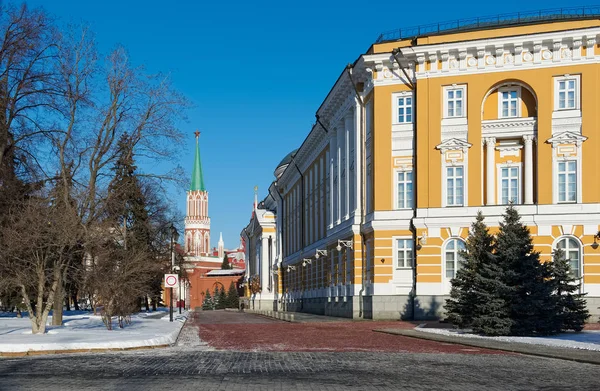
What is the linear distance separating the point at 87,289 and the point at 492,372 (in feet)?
66.9

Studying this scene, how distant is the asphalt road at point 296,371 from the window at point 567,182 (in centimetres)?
1895

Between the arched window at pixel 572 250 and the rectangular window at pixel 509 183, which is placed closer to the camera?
the arched window at pixel 572 250

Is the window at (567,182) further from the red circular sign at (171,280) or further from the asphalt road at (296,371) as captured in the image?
the asphalt road at (296,371)

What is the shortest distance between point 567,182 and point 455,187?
16.6 ft

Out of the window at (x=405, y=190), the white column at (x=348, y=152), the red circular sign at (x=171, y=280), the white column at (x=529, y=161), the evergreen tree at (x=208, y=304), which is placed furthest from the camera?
the evergreen tree at (x=208, y=304)

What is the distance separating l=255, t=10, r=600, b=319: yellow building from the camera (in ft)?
119

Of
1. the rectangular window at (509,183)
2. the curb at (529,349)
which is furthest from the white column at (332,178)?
the curb at (529,349)

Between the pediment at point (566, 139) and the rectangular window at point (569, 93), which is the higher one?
the rectangular window at point (569, 93)

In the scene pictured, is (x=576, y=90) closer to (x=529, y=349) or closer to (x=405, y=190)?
(x=405, y=190)

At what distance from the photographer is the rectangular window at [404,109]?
3941 cm

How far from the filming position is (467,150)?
38.0 metres

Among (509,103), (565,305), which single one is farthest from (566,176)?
(565,305)

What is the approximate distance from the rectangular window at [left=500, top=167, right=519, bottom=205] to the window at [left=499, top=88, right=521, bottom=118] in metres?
2.57

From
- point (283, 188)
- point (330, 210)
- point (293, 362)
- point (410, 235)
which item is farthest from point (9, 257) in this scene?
point (283, 188)
